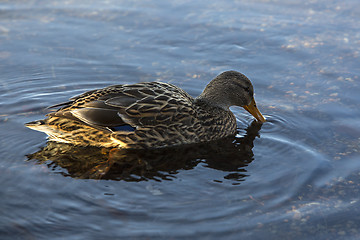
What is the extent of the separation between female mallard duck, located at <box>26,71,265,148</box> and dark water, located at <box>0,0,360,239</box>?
0.76ft

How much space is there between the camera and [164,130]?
760 cm

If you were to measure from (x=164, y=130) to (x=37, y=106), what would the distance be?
8.05 feet

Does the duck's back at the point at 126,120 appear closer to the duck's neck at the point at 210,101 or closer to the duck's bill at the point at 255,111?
the duck's neck at the point at 210,101

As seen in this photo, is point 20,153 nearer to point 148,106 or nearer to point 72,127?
point 72,127

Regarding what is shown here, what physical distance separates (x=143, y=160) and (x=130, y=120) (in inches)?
24.4

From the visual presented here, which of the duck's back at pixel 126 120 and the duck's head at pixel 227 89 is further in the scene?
the duck's head at pixel 227 89

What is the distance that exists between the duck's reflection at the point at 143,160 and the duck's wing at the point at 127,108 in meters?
0.43

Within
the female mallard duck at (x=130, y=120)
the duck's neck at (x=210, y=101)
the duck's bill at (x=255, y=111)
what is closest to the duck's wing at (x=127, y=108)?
the female mallard duck at (x=130, y=120)

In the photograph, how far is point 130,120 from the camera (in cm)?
748

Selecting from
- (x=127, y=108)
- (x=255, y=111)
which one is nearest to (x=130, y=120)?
(x=127, y=108)

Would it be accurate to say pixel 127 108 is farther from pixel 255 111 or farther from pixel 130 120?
pixel 255 111

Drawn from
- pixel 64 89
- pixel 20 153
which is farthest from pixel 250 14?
pixel 20 153

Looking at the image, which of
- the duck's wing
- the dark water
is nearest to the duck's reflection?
the dark water

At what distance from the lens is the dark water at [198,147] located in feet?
19.5
